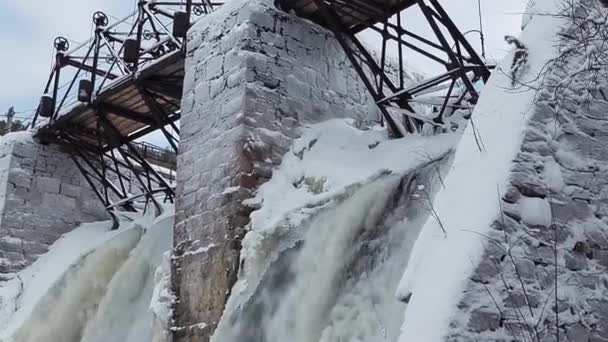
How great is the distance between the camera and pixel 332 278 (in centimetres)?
656

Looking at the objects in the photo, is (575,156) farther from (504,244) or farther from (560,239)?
(504,244)

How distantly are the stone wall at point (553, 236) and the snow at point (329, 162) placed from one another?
2.50m

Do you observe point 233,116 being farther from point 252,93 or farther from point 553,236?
point 553,236

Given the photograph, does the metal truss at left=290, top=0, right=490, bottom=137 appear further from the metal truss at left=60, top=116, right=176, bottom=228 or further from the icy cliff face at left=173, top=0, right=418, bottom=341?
the metal truss at left=60, top=116, right=176, bottom=228

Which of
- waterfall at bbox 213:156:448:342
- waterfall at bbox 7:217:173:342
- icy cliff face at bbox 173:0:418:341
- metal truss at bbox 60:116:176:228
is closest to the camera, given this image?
waterfall at bbox 213:156:448:342

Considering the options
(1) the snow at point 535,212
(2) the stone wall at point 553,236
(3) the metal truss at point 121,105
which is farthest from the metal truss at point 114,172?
(1) the snow at point 535,212

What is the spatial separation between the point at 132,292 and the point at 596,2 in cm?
642

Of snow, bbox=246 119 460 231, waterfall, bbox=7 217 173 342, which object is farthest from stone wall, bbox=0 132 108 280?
snow, bbox=246 119 460 231

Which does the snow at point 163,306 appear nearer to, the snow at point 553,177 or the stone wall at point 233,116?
the stone wall at point 233,116

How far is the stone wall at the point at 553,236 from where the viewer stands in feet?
11.9

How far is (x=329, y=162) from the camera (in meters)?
7.44

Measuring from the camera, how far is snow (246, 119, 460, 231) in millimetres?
6988

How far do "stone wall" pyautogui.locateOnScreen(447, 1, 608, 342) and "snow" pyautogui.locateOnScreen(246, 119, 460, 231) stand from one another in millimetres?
2502

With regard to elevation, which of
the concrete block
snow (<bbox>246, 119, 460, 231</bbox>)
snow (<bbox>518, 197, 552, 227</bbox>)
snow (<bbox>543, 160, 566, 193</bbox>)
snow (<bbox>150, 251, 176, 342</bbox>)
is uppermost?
the concrete block
